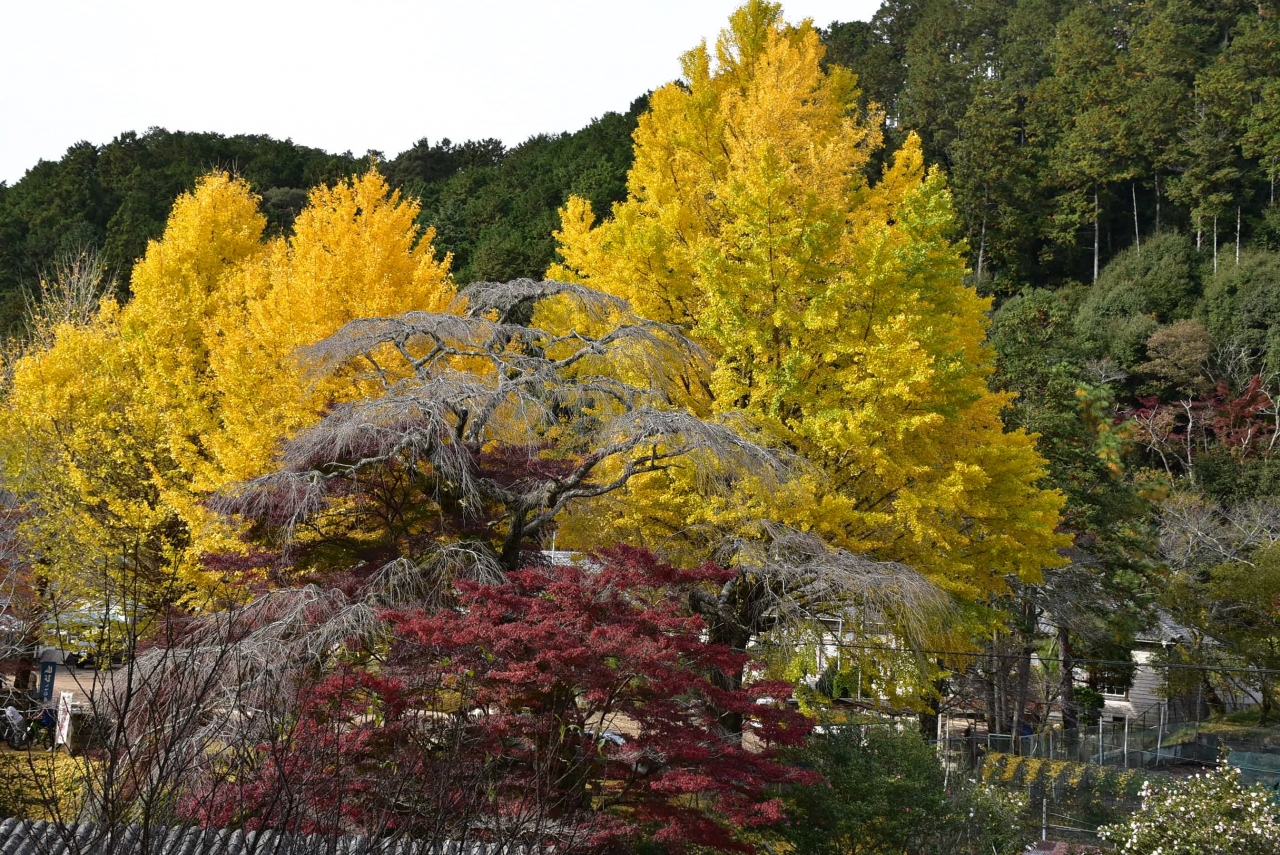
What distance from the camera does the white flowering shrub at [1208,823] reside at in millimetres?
12383

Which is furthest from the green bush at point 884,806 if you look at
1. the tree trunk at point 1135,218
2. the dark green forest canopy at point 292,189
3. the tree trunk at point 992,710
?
the tree trunk at point 1135,218

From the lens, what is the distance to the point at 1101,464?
25047 mm

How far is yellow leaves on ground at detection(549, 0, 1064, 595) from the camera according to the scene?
14.0 m

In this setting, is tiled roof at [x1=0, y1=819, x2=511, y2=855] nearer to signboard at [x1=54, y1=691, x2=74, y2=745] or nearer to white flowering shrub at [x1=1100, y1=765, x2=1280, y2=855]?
signboard at [x1=54, y1=691, x2=74, y2=745]

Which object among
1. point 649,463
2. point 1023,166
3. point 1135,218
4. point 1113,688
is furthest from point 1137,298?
point 649,463

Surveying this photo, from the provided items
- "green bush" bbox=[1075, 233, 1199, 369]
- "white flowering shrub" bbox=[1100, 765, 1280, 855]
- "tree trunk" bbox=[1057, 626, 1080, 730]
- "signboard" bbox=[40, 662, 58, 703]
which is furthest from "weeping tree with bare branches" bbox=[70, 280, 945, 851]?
"green bush" bbox=[1075, 233, 1199, 369]

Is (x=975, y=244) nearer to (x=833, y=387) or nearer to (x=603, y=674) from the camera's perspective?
(x=833, y=387)

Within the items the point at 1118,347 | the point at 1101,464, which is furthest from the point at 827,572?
the point at 1118,347

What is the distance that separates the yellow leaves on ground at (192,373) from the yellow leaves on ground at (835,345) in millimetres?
4059

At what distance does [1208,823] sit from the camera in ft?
41.9

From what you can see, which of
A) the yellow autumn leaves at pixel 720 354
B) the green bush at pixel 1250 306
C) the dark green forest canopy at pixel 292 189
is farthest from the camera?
the dark green forest canopy at pixel 292 189

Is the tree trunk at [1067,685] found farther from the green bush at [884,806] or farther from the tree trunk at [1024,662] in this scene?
the green bush at [884,806]

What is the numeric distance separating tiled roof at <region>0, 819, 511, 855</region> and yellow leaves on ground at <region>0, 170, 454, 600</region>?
3990 millimetres

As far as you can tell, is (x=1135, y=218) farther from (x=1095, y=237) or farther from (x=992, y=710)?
(x=992, y=710)
